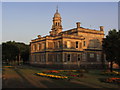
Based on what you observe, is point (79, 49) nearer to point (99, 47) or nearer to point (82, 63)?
point (82, 63)

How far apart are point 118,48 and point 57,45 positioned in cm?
2007

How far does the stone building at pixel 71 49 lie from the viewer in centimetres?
4316

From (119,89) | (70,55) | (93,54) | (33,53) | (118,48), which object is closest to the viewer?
(119,89)

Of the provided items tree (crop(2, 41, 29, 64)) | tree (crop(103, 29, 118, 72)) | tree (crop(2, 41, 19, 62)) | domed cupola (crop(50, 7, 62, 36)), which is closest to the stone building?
domed cupola (crop(50, 7, 62, 36))

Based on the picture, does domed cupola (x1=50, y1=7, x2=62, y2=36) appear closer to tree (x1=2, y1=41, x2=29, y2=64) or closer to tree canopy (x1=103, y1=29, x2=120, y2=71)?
tree (x1=2, y1=41, x2=29, y2=64)

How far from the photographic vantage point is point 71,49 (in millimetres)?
43625

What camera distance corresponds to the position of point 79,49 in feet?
148

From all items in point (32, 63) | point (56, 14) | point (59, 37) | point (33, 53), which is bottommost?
point (32, 63)

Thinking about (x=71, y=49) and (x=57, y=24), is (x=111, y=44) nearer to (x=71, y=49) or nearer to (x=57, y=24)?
(x=71, y=49)

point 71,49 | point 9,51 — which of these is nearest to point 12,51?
point 9,51

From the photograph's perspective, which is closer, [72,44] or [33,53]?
[72,44]

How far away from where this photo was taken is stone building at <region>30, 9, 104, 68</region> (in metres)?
43.2

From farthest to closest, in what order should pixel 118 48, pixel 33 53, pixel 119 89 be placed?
pixel 33 53 → pixel 118 48 → pixel 119 89

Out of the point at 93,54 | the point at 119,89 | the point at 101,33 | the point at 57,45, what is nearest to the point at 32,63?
the point at 57,45
